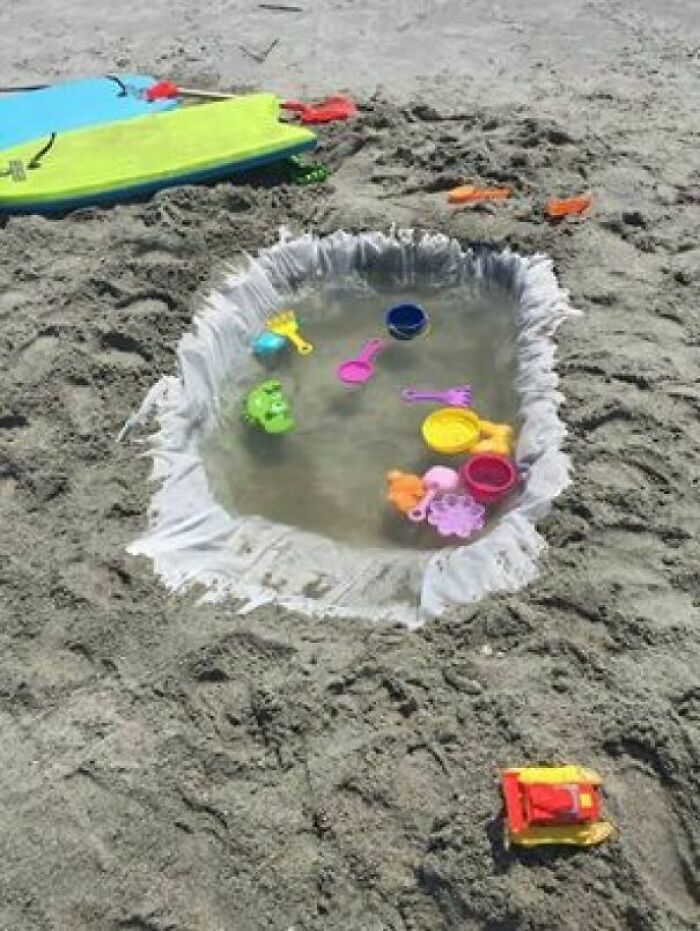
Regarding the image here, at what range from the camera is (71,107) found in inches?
217

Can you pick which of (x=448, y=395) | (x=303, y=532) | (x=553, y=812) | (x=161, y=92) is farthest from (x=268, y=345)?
(x=553, y=812)

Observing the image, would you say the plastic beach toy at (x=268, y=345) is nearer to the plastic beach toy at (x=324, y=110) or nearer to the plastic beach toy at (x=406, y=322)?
the plastic beach toy at (x=406, y=322)

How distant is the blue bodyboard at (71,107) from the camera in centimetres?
532

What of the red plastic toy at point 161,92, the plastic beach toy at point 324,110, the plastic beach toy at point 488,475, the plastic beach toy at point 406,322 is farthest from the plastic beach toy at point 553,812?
the red plastic toy at point 161,92

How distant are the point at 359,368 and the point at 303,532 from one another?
95 cm

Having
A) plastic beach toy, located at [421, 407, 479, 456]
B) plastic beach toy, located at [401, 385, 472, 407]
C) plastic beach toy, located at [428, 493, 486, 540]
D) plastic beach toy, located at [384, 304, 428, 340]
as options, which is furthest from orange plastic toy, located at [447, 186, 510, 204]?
plastic beach toy, located at [428, 493, 486, 540]

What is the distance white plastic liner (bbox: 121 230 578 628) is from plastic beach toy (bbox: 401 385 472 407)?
230 millimetres

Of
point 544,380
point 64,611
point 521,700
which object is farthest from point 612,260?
point 64,611

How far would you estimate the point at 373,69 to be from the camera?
234 inches

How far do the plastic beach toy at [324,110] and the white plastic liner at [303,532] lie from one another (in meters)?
1.15

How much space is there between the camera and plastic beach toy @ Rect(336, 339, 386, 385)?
4199 mm

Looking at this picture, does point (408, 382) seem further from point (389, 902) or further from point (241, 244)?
point (389, 902)

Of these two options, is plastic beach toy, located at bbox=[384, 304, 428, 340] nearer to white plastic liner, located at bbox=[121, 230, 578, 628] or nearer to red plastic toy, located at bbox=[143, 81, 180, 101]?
white plastic liner, located at bbox=[121, 230, 578, 628]

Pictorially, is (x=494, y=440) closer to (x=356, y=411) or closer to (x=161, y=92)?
(x=356, y=411)
